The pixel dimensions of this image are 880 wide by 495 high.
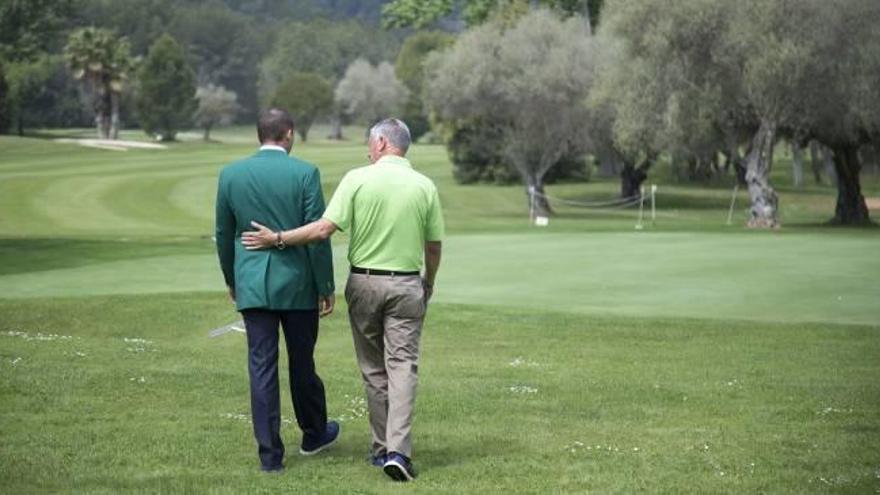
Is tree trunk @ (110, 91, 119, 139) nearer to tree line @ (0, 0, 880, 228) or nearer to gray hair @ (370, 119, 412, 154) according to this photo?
tree line @ (0, 0, 880, 228)

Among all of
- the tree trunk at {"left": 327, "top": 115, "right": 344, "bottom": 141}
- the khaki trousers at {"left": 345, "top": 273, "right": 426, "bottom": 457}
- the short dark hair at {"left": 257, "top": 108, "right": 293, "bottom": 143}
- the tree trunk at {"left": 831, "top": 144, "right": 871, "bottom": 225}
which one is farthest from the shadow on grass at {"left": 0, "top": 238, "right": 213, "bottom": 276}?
the tree trunk at {"left": 327, "top": 115, "right": 344, "bottom": 141}

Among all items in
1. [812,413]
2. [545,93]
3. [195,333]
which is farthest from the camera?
[545,93]

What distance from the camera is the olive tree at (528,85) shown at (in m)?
57.4

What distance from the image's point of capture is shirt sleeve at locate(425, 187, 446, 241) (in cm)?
952

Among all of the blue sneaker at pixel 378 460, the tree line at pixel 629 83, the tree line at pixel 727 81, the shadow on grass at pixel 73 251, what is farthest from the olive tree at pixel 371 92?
the blue sneaker at pixel 378 460

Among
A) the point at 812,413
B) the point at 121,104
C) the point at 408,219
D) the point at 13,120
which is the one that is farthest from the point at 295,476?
the point at 121,104

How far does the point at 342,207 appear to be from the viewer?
30.6 feet

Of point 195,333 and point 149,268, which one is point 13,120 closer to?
point 149,268

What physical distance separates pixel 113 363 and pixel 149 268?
12.7 meters

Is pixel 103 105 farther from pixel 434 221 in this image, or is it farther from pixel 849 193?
pixel 434 221

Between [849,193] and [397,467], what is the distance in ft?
144

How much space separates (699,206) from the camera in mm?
66312

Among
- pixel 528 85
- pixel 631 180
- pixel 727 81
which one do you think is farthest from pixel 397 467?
pixel 631 180

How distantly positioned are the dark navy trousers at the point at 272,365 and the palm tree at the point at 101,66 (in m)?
90.6
